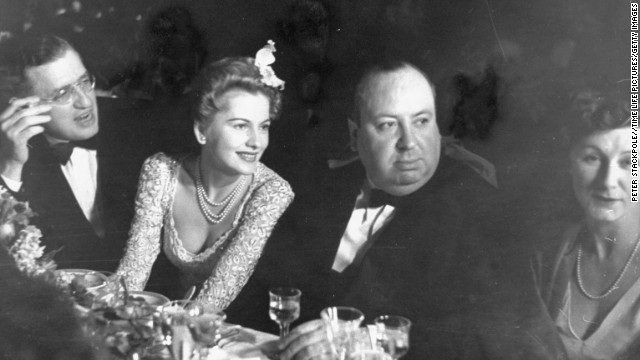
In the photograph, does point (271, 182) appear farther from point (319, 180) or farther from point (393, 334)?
point (393, 334)

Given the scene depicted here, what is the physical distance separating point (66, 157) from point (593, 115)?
1.75 m

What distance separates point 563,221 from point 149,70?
1406mm

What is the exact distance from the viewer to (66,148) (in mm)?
2705

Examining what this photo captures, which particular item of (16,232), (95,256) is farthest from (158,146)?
(16,232)

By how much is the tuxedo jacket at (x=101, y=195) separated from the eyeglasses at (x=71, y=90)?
8 centimetres

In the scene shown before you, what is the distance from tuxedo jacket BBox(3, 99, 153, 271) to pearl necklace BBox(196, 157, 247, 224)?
0.22m

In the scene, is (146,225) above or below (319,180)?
below

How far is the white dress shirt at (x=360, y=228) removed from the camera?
7.73ft

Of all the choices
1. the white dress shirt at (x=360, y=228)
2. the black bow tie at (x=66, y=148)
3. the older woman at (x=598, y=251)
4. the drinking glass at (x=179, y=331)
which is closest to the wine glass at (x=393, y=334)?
the white dress shirt at (x=360, y=228)

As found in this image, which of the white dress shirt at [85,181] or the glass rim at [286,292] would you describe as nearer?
the glass rim at [286,292]

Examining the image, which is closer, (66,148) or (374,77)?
(374,77)

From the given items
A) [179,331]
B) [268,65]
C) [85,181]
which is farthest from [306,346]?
Answer: [85,181]

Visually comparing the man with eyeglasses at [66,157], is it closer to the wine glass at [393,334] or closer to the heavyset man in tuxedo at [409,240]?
the heavyset man in tuxedo at [409,240]

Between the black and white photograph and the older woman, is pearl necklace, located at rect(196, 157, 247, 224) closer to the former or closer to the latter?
the black and white photograph
